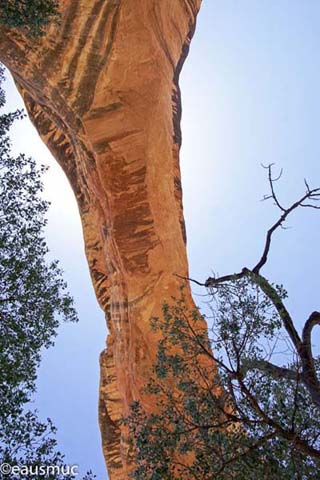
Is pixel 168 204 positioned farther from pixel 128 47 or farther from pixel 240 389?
pixel 240 389

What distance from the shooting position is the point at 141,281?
34.7 feet

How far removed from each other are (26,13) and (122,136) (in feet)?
13.6

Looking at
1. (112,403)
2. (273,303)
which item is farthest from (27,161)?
→ (273,303)

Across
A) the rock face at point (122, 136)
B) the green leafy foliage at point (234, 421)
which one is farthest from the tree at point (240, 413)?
the rock face at point (122, 136)

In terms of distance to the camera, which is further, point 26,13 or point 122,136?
point 122,136

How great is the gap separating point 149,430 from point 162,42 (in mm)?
9056

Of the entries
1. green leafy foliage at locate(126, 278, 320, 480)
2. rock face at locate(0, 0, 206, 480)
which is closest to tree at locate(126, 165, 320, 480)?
green leafy foliage at locate(126, 278, 320, 480)

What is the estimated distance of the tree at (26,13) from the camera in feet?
21.2

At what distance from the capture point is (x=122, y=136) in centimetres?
1061

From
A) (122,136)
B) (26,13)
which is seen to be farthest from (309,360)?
(122,136)

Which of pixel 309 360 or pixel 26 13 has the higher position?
pixel 26 13

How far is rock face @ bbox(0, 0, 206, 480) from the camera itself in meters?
10.3

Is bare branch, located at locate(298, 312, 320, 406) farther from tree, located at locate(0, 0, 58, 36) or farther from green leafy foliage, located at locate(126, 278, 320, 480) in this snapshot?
tree, located at locate(0, 0, 58, 36)

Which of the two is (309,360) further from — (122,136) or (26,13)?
(122,136)
